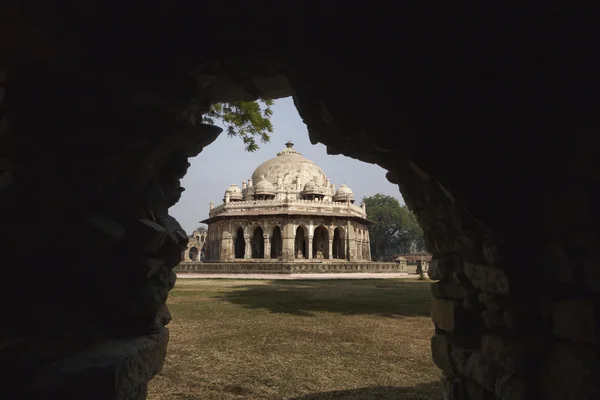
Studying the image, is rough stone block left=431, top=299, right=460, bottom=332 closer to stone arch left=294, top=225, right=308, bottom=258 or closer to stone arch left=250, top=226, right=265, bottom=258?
stone arch left=294, top=225, right=308, bottom=258

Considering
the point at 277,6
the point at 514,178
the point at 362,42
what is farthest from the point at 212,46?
the point at 514,178

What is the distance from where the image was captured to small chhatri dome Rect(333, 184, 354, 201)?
41.6 m


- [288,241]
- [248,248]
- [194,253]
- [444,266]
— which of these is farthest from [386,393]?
[194,253]

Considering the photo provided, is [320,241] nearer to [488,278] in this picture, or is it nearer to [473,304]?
[473,304]

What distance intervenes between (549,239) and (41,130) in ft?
12.1

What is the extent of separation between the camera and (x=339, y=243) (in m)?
38.7

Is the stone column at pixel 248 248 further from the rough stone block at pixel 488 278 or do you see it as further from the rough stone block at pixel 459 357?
the rough stone block at pixel 488 278

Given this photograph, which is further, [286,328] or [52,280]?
[286,328]

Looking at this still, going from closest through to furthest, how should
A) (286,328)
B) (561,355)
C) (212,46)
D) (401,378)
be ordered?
(561,355) < (212,46) < (401,378) < (286,328)

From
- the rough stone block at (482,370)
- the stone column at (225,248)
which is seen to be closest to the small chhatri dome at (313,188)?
the stone column at (225,248)

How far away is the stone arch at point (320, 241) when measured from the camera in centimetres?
3819

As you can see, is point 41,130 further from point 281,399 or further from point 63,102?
point 281,399

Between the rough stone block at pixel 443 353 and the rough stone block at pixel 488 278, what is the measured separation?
26.7 inches

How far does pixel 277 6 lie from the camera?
296 cm
